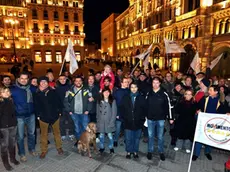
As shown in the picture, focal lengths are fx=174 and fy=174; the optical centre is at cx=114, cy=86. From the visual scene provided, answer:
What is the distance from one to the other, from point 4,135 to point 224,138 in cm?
520

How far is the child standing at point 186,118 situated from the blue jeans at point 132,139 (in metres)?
1.31

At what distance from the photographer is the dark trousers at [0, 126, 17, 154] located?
170 inches

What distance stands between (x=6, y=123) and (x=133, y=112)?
322cm

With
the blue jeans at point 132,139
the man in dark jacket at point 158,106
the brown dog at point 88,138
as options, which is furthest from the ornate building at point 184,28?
the brown dog at point 88,138

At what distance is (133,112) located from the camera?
4766mm

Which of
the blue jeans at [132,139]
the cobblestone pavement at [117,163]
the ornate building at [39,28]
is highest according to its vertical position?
the ornate building at [39,28]

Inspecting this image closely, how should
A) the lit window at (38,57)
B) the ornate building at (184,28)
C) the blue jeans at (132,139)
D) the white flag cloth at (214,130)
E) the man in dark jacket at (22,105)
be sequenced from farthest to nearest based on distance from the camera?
1. the lit window at (38,57)
2. the ornate building at (184,28)
3. the blue jeans at (132,139)
4. the man in dark jacket at (22,105)
5. the white flag cloth at (214,130)

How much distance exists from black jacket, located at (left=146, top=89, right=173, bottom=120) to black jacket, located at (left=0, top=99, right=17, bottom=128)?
3.55 m

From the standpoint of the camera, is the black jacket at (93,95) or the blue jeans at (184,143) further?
the black jacket at (93,95)

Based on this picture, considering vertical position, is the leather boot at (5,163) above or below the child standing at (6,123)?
below

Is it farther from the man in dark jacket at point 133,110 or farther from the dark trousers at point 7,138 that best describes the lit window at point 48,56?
the man in dark jacket at point 133,110

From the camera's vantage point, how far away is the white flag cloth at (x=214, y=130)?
151 inches

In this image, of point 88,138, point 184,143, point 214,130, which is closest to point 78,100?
point 88,138

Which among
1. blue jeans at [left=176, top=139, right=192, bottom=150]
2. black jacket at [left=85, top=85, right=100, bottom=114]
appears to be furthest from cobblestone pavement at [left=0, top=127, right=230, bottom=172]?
black jacket at [left=85, top=85, right=100, bottom=114]
